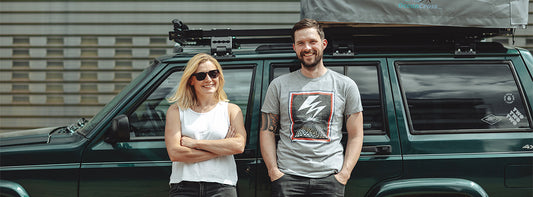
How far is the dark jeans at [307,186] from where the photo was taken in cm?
216

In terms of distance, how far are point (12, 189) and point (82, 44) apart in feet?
17.2

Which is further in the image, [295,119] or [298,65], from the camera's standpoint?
[298,65]

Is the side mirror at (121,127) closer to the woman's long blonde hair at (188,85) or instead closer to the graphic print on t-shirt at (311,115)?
the woman's long blonde hair at (188,85)

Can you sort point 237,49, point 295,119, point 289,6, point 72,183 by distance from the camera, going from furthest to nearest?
1. point 289,6
2. point 237,49
3. point 72,183
4. point 295,119

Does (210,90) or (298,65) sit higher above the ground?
(298,65)

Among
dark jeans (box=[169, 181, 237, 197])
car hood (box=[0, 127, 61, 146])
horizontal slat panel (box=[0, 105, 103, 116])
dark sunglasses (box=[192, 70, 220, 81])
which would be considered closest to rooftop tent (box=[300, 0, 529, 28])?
dark sunglasses (box=[192, 70, 220, 81])

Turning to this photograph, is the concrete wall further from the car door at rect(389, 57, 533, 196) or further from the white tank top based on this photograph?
the white tank top

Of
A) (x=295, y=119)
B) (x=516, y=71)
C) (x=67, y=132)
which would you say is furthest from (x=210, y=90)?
(x=516, y=71)

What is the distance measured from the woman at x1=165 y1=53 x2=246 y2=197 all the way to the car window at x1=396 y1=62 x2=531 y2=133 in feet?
3.99

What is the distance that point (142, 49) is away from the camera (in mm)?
7059

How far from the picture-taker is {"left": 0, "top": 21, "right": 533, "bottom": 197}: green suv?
7.98ft

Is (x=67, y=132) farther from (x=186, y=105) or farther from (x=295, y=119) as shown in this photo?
(x=295, y=119)

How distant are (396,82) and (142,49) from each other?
5594 mm

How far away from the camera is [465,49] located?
2594mm
